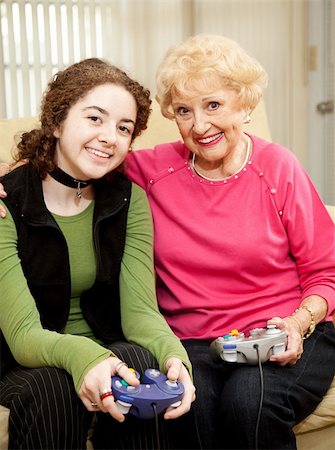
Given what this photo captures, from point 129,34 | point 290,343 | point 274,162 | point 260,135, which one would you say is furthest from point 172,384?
point 129,34

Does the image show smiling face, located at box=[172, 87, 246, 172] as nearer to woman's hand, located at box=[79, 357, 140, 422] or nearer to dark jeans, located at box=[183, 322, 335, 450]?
dark jeans, located at box=[183, 322, 335, 450]

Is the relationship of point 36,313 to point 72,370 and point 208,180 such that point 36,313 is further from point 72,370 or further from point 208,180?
point 208,180

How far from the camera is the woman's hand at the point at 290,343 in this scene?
1456 millimetres

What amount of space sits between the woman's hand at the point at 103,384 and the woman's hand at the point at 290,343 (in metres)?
0.35

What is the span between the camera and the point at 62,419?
1284mm

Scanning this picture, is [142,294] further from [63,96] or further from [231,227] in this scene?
[63,96]


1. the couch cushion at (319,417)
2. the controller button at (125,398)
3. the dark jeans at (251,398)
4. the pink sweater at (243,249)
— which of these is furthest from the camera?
the pink sweater at (243,249)

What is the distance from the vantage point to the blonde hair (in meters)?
1.59

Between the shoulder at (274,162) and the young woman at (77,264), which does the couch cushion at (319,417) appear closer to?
the young woman at (77,264)

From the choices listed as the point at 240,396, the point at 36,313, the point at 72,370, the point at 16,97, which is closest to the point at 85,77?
the point at 36,313

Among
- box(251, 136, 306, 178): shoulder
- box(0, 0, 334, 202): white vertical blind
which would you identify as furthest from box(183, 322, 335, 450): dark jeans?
box(0, 0, 334, 202): white vertical blind

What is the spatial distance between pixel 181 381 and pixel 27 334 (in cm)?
31

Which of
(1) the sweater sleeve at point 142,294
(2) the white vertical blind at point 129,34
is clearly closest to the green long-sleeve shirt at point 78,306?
(1) the sweater sleeve at point 142,294

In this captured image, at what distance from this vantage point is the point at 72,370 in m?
1.28
